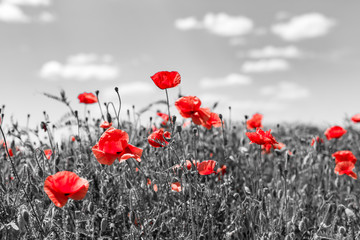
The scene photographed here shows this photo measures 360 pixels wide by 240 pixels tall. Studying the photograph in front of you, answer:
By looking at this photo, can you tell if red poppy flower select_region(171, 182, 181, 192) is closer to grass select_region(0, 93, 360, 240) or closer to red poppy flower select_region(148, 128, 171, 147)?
grass select_region(0, 93, 360, 240)

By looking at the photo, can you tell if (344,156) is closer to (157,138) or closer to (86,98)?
(157,138)

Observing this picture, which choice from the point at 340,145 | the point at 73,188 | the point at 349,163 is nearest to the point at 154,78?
the point at 73,188

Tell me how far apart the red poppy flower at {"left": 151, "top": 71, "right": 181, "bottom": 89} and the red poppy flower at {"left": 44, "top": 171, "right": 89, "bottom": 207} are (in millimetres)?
683

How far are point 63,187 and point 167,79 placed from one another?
31.0 inches

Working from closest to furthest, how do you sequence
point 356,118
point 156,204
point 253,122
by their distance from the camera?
1. point 156,204
2. point 253,122
3. point 356,118

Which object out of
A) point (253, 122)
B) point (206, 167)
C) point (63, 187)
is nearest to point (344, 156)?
point (253, 122)

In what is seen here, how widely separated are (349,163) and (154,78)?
1.89 m

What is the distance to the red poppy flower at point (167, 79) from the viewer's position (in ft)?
6.54

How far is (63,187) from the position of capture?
61.1 inches

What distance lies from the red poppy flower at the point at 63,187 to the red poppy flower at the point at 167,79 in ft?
2.24

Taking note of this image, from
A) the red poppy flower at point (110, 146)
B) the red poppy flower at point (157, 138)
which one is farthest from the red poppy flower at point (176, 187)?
the red poppy flower at point (110, 146)

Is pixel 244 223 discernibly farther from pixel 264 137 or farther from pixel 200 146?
pixel 200 146

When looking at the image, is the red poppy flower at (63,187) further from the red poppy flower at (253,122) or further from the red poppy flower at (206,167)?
the red poppy flower at (253,122)

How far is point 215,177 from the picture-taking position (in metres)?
3.38
